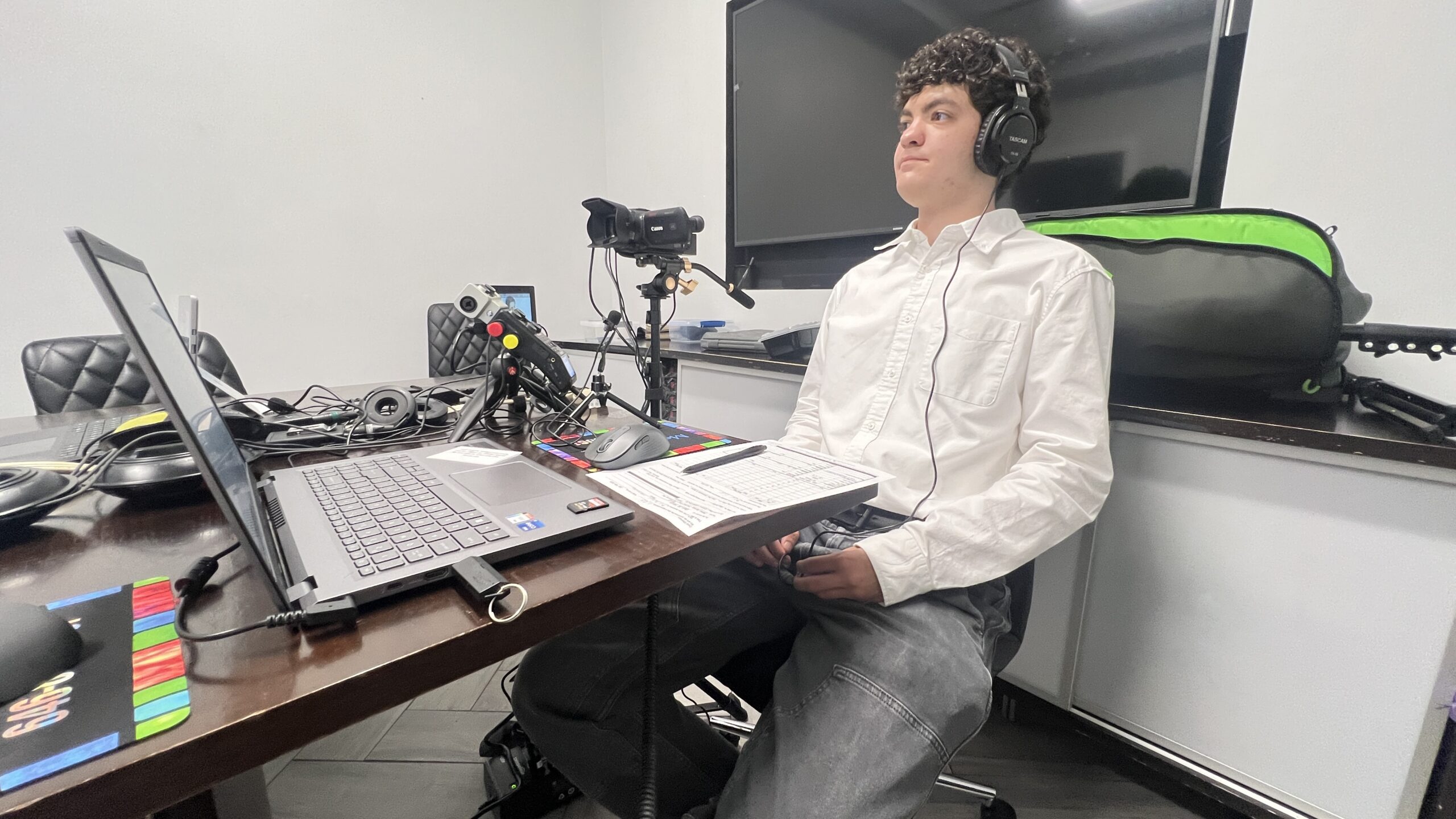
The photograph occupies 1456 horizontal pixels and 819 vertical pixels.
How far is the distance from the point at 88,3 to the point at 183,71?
25 cm

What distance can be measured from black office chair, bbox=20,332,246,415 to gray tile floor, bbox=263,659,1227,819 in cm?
93

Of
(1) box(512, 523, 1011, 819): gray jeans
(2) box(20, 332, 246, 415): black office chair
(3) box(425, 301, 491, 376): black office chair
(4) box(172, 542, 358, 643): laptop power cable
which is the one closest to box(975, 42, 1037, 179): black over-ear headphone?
(1) box(512, 523, 1011, 819): gray jeans

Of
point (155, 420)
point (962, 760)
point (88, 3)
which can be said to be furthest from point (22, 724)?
point (88, 3)

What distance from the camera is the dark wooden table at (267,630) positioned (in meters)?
0.24

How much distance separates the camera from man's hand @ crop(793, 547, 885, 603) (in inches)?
26.5

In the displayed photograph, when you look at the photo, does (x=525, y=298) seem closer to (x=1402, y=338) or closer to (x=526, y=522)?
(x=526, y=522)

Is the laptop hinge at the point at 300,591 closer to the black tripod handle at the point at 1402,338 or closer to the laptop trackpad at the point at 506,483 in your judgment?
the laptop trackpad at the point at 506,483

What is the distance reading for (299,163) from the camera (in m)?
2.19

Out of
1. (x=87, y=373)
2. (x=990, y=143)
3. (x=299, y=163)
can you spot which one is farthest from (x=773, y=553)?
(x=299, y=163)

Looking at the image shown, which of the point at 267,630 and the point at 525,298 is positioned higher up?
the point at 525,298

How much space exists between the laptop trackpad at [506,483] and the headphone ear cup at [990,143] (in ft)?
2.74

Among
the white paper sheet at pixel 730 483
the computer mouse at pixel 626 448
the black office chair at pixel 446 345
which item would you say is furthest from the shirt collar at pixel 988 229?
the black office chair at pixel 446 345

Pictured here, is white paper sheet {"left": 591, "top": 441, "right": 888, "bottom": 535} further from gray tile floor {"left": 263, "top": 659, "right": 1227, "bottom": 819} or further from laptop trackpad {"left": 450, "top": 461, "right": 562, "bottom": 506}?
gray tile floor {"left": 263, "top": 659, "right": 1227, "bottom": 819}

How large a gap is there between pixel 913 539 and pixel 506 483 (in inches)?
19.3
